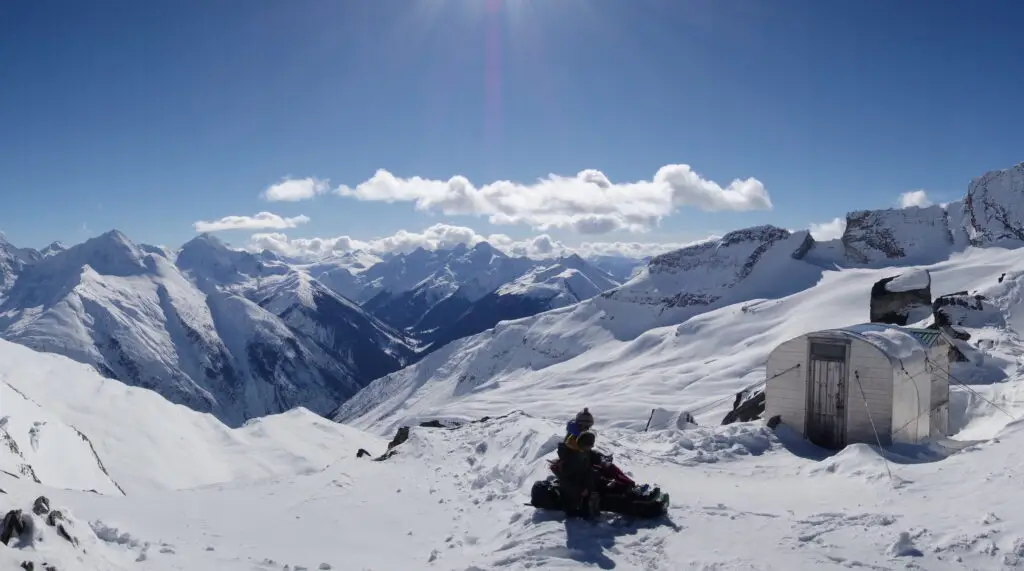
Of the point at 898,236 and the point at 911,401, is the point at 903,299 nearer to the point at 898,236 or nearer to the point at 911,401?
the point at 911,401

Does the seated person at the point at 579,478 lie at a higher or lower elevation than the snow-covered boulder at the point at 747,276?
lower

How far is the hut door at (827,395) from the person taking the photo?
848 inches

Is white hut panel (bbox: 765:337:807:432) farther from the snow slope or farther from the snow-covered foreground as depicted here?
the snow slope

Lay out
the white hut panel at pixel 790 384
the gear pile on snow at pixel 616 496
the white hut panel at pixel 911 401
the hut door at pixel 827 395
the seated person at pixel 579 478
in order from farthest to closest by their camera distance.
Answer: the white hut panel at pixel 790 384
the hut door at pixel 827 395
the white hut panel at pixel 911 401
the gear pile on snow at pixel 616 496
the seated person at pixel 579 478

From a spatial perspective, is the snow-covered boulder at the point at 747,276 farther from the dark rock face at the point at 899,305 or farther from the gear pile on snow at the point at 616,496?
the gear pile on snow at the point at 616,496

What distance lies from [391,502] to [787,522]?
878cm

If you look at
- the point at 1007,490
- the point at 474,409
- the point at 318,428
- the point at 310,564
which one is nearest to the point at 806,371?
the point at 1007,490

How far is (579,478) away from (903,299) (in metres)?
42.3

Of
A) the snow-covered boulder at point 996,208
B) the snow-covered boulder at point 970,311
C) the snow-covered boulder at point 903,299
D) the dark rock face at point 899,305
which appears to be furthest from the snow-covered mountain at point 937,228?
the dark rock face at point 899,305

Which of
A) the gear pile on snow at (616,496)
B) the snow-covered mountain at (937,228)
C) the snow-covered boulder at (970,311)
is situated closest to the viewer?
the gear pile on snow at (616,496)

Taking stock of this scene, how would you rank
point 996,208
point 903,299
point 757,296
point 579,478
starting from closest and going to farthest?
point 579,478
point 903,299
point 996,208
point 757,296

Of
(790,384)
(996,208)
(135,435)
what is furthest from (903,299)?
(996,208)

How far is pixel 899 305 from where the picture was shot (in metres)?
46.0

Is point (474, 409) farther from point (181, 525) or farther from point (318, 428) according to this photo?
point (181, 525)
